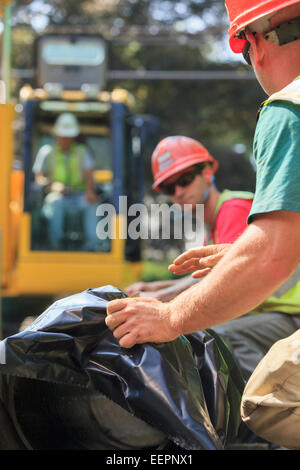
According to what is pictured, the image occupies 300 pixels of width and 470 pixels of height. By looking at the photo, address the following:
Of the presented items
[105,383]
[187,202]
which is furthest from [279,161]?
[187,202]

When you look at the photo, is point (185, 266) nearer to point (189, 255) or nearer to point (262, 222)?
point (189, 255)

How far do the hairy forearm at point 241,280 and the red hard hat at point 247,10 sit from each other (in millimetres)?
608

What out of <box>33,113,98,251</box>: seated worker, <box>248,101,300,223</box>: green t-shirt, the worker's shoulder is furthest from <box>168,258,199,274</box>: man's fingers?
<box>33,113,98,251</box>: seated worker

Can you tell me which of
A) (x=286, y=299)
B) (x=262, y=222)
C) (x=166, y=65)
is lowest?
(x=286, y=299)

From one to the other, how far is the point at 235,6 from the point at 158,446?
1367mm

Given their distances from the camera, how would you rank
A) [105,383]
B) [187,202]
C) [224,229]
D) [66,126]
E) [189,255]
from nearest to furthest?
[105,383] → [189,255] → [224,229] → [187,202] → [66,126]

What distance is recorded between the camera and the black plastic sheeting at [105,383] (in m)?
1.91

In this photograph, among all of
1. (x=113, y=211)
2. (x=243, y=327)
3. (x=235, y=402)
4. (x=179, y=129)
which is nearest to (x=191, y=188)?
(x=243, y=327)

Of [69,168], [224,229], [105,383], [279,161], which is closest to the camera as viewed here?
[279,161]

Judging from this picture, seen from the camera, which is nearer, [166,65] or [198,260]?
[198,260]

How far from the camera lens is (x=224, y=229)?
124 inches

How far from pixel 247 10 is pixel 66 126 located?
6.91 metres

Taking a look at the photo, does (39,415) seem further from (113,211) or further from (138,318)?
(113,211)

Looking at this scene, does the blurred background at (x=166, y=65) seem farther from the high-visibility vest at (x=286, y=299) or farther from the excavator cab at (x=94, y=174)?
the high-visibility vest at (x=286, y=299)
